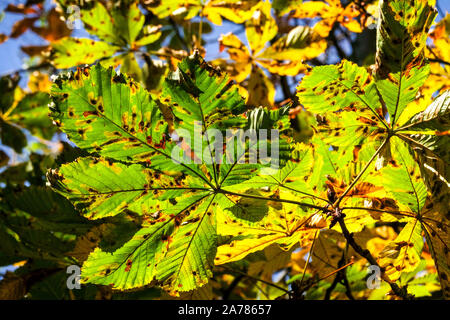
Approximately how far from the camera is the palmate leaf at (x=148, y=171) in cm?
50

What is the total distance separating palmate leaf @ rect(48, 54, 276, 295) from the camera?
50 centimetres

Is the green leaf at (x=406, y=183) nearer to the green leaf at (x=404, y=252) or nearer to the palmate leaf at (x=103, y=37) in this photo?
the green leaf at (x=404, y=252)

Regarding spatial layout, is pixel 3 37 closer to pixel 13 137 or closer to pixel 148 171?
pixel 13 137

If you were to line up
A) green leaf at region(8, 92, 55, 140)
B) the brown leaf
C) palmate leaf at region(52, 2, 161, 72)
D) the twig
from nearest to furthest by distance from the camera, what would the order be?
the twig → palmate leaf at region(52, 2, 161, 72) → green leaf at region(8, 92, 55, 140) → the brown leaf

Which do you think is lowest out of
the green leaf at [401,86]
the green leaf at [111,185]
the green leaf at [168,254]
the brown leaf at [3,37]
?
the green leaf at [168,254]

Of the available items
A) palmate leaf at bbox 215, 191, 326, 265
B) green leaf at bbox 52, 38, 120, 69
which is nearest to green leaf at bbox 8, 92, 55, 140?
green leaf at bbox 52, 38, 120, 69

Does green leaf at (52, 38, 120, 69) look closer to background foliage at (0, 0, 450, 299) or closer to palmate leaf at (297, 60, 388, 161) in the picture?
background foliage at (0, 0, 450, 299)

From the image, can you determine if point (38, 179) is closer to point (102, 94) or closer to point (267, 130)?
point (102, 94)

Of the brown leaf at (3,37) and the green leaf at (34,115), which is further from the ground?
the brown leaf at (3,37)

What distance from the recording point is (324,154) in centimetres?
67

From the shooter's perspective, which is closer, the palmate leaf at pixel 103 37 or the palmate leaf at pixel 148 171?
the palmate leaf at pixel 148 171

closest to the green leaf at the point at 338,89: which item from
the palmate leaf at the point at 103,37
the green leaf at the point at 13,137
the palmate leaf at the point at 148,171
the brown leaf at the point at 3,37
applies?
the palmate leaf at the point at 148,171

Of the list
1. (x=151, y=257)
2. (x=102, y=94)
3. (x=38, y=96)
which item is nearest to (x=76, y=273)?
(x=151, y=257)

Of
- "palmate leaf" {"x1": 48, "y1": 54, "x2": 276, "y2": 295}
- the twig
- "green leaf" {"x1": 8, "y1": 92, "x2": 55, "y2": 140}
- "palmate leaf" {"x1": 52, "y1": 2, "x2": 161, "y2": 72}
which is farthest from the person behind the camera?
"green leaf" {"x1": 8, "y1": 92, "x2": 55, "y2": 140}
